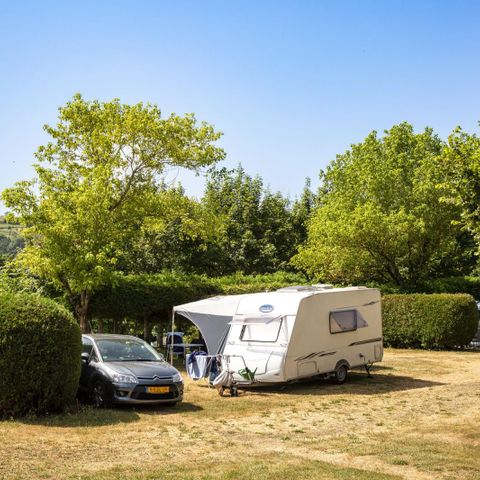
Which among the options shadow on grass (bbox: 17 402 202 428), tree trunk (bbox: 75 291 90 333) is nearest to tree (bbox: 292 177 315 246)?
tree trunk (bbox: 75 291 90 333)

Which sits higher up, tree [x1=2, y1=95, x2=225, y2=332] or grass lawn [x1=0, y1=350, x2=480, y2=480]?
tree [x1=2, y1=95, x2=225, y2=332]

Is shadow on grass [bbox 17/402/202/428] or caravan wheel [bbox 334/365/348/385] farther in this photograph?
caravan wheel [bbox 334/365/348/385]

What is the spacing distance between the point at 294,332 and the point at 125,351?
4.23 meters

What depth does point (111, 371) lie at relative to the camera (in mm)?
13109

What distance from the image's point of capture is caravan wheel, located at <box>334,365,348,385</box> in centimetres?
1733

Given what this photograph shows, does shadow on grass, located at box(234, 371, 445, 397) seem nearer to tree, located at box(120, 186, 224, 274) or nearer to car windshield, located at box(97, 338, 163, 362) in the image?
car windshield, located at box(97, 338, 163, 362)

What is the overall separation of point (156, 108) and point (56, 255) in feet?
23.7

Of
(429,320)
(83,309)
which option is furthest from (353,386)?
(429,320)

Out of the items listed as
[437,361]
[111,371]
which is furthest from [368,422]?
[437,361]

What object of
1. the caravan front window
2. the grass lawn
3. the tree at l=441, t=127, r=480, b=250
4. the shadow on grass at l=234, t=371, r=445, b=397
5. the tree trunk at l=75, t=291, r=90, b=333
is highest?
the tree at l=441, t=127, r=480, b=250

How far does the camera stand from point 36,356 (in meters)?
11.6

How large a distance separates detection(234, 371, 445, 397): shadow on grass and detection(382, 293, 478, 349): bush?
798 cm

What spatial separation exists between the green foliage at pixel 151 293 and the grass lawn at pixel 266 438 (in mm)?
8603

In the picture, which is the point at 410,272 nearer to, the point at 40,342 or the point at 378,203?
the point at 378,203
